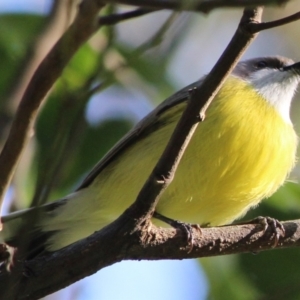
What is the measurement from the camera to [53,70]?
2.04 meters

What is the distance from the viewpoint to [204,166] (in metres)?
3.88

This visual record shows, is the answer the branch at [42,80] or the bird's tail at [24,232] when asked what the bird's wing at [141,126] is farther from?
the branch at [42,80]

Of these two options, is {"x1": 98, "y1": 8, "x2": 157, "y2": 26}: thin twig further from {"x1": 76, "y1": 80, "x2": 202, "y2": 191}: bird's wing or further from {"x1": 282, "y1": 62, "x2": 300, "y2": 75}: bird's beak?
{"x1": 282, "y1": 62, "x2": 300, "y2": 75}: bird's beak

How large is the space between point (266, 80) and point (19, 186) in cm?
198

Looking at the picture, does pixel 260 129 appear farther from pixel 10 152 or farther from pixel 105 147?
pixel 10 152

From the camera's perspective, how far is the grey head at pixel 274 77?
446 cm

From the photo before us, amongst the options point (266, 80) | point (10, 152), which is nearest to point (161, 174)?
point (10, 152)

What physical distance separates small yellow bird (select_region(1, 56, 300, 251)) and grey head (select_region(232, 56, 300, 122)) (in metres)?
0.01

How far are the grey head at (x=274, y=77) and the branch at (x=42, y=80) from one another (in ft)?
8.12

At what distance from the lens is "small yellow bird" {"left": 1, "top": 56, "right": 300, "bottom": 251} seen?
3.92m

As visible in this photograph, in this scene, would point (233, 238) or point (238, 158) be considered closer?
point (233, 238)

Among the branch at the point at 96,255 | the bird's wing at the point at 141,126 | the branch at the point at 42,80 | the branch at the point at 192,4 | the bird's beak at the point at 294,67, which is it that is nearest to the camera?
the branch at the point at 192,4

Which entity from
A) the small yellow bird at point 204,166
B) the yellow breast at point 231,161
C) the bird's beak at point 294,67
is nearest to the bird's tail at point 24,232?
the small yellow bird at point 204,166

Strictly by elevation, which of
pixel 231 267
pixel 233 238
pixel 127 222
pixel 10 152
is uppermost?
pixel 10 152
